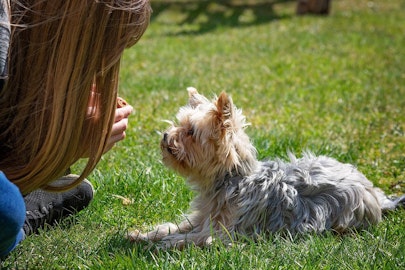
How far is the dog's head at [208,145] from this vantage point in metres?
4.02

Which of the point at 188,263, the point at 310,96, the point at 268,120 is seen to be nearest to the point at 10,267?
the point at 188,263

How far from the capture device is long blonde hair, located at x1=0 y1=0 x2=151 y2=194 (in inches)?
124

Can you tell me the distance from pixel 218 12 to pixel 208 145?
12.0 meters

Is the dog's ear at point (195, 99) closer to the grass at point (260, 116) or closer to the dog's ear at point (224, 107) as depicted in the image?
the dog's ear at point (224, 107)

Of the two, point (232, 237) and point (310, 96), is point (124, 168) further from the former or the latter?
point (310, 96)

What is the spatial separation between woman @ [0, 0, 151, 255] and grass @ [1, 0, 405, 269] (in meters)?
Result: 0.56

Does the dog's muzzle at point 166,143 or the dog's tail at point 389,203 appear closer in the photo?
the dog's muzzle at point 166,143

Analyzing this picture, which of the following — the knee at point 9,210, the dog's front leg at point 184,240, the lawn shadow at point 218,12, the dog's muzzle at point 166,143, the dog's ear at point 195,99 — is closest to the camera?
the knee at point 9,210

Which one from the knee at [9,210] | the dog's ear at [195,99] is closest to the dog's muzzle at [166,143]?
the dog's ear at [195,99]

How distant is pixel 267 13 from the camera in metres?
15.8

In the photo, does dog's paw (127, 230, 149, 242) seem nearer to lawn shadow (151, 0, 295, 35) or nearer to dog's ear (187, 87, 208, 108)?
dog's ear (187, 87, 208, 108)

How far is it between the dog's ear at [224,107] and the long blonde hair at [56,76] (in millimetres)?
727

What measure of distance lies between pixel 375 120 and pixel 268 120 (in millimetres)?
1079

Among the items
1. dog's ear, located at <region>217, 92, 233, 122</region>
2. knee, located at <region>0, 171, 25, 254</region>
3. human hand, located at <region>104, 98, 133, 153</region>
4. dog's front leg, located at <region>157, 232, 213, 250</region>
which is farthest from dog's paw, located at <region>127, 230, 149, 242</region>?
knee, located at <region>0, 171, 25, 254</region>
